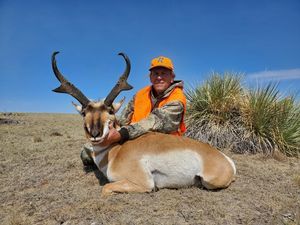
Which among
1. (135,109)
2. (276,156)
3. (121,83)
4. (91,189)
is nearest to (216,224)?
(91,189)

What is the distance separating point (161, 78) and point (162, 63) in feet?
1.04

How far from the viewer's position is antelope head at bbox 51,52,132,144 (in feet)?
17.1

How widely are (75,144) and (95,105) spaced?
563 cm

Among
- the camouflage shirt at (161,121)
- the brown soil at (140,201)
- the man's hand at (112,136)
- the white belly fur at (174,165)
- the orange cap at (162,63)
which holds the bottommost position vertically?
the brown soil at (140,201)

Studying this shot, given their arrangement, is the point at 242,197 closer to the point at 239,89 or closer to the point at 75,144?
the point at 239,89

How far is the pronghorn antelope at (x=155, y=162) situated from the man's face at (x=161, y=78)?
1.42m

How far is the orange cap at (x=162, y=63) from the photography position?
657 cm

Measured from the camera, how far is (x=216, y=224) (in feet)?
14.3

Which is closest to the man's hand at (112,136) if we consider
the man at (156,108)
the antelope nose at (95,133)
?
the man at (156,108)

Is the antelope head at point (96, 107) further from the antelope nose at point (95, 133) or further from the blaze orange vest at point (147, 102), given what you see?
the blaze orange vest at point (147, 102)

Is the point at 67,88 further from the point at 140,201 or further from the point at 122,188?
the point at 140,201

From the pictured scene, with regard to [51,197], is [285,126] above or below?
above

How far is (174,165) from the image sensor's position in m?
5.31

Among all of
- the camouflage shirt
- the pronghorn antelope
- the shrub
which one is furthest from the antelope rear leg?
the shrub
